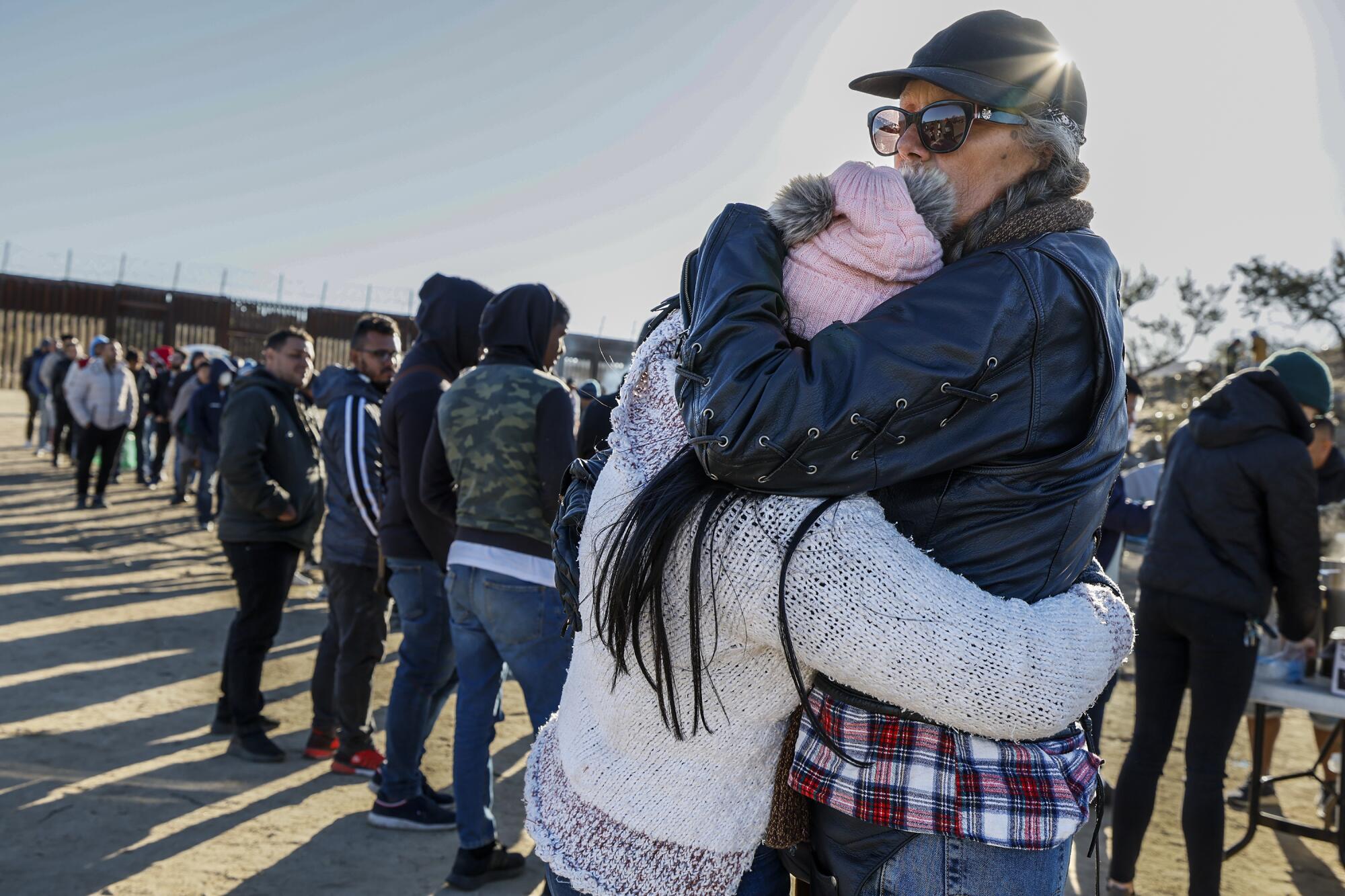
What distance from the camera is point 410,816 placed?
4184 millimetres

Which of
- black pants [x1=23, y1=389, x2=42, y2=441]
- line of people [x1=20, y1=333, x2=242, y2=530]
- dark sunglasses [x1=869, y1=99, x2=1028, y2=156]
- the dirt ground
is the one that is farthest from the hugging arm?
black pants [x1=23, y1=389, x2=42, y2=441]

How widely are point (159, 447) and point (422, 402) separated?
1217 cm

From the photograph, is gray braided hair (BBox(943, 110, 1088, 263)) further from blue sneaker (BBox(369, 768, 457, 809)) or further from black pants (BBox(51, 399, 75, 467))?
black pants (BBox(51, 399, 75, 467))

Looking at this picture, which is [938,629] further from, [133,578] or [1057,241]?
[133,578]

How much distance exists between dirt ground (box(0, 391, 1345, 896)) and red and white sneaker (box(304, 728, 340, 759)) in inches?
4.7

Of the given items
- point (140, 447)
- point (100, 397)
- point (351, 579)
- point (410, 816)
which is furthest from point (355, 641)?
point (140, 447)

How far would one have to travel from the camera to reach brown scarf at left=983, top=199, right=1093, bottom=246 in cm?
137

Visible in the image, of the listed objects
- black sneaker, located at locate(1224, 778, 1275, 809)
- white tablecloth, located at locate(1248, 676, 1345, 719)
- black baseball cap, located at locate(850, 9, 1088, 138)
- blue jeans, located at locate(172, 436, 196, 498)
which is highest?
black baseball cap, located at locate(850, 9, 1088, 138)

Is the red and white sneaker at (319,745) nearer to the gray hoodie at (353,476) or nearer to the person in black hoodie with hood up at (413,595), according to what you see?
the person in black hoodie with hood up at (413,595)

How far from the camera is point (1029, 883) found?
4.30 ft

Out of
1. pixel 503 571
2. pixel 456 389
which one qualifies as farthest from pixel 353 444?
pixel 503 571

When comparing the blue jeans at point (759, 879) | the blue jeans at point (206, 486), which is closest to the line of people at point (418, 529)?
the blue jeans at point (759, 879)

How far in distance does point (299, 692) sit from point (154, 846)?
216 centimetres

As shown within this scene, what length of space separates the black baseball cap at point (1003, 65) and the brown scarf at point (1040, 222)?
144 millimetres
